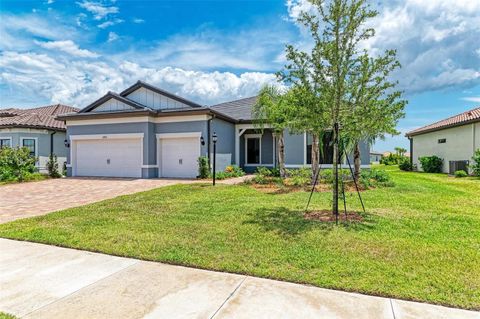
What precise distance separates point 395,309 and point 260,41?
36.3 ft

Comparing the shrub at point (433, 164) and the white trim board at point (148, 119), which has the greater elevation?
the white trim board at point (148, 119)

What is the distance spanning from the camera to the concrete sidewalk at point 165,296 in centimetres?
298

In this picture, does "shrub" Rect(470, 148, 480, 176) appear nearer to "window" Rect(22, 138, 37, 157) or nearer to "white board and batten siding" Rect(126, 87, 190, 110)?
"white board and batten siding" Rect(126, 87, 190, 110)

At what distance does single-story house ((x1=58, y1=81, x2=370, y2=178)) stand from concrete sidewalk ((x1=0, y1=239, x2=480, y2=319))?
39.2 feet

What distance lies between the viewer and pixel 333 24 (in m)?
6.52

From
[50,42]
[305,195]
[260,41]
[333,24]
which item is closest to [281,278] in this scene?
[333,24]

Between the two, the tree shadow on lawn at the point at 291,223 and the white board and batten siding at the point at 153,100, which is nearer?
the tree shadow on lawn at the point at 291,223

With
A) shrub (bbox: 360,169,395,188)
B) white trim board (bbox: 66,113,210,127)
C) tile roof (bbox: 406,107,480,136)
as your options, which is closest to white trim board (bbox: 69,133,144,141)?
white trim board (bbox: 66,113,210,127)

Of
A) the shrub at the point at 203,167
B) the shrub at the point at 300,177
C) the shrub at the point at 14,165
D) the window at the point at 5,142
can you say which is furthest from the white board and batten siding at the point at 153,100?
the window at the point at 5,142

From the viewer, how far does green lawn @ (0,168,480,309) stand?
373 cm

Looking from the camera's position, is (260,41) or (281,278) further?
(260,41)

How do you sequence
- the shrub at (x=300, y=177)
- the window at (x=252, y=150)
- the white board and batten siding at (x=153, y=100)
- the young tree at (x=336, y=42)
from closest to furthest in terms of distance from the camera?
1. the young tree at (x=336, y=42)
2. the shrub at (x=300, y=177)
3. the white board and batten siding at (x=153, y=100)
4. the window at (x=252, y=150)

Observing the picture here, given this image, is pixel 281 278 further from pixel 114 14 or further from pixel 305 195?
pixel 114 14

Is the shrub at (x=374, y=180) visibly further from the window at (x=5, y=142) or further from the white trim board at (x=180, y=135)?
the window at (x=5, y=142)
